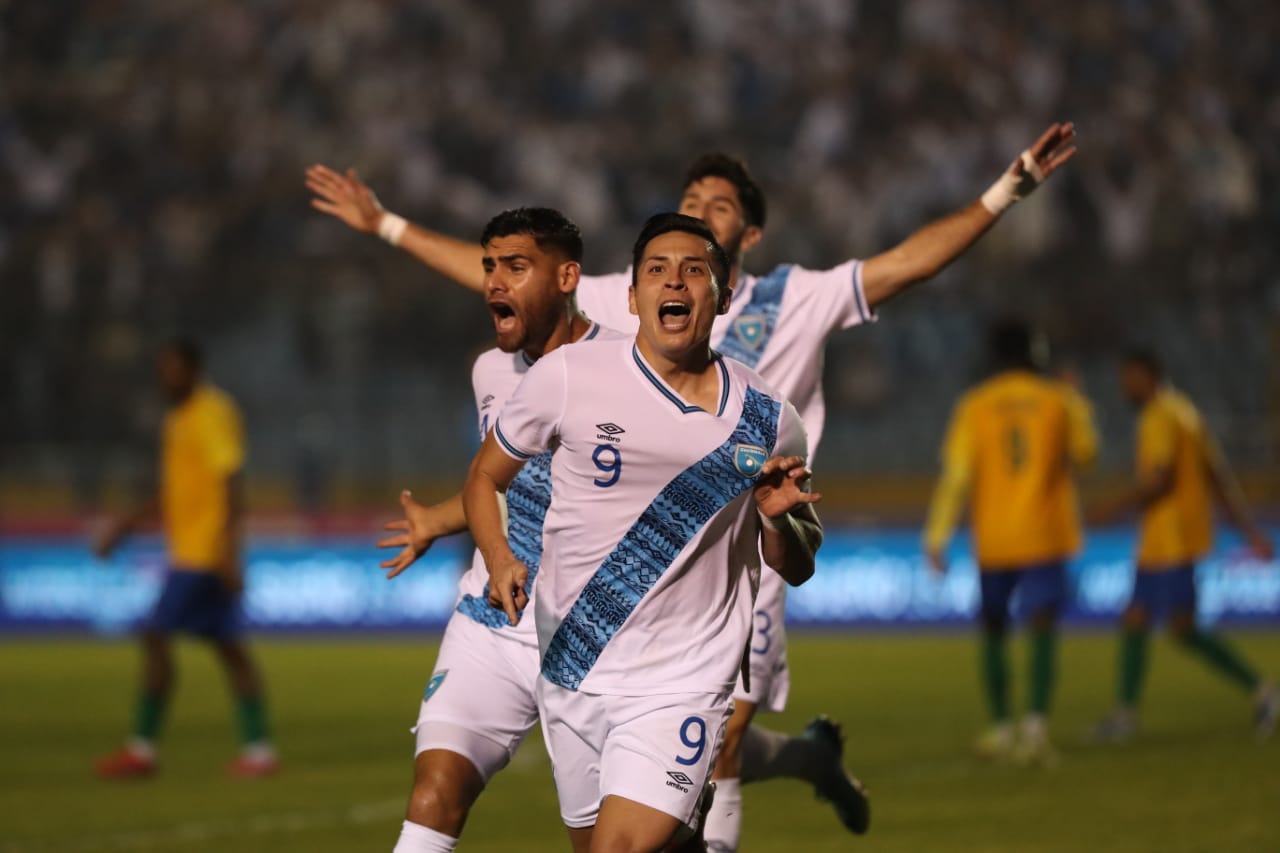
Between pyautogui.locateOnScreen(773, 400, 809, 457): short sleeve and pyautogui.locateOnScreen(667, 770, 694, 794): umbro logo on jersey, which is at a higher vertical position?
pyautogui.locateOnScreen(773, 400, 809, 457): short sleeve

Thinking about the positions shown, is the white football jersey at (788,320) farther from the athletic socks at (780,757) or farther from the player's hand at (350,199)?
the athletic socks at (780,757)

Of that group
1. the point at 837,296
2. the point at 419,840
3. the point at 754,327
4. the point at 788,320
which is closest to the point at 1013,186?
the point at 837,296

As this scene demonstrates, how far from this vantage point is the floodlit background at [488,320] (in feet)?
38.1

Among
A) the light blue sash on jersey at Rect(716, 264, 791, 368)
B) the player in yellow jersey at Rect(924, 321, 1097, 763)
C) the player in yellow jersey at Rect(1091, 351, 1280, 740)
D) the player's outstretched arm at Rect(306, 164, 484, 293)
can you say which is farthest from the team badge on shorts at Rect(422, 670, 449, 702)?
the player in yellow jersey at Rect(1091, 351, 1280, 740)

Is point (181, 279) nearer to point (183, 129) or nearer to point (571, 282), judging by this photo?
point (183, 129)

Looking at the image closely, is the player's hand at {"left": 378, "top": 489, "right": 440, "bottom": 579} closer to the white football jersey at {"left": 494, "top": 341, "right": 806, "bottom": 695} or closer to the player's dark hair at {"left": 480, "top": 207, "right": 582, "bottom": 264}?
the white football jersey at {"left": 494, "top": 341, "right": 806, "bottom": 695}

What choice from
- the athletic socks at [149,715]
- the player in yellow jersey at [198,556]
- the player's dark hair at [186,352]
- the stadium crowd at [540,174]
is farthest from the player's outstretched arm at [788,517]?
the stadium crowd at [540,174]

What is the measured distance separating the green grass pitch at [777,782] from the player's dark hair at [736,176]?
3.02 meters

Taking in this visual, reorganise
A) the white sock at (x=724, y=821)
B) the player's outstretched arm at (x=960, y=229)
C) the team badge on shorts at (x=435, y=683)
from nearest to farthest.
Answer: the team badge on shorts at (x=435, y=683) → the player's outstretched arm at (x=960, y=229) → the white sock at (x=724, y=821)

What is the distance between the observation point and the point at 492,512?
5.49 m

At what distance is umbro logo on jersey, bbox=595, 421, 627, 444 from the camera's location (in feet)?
17.6

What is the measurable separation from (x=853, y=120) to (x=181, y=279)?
924 centimetres

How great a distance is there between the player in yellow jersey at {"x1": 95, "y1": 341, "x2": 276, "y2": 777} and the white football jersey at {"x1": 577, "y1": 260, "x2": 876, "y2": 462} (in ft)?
18.2

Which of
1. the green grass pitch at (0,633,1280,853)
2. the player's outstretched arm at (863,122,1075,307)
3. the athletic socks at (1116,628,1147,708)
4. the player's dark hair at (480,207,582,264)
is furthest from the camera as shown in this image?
the athletic socks at (1116,628,1147,708)
